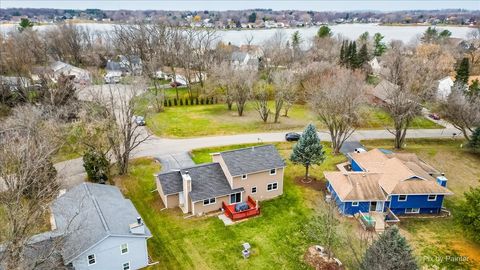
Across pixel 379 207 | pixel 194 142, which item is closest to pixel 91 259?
pixel 379 207

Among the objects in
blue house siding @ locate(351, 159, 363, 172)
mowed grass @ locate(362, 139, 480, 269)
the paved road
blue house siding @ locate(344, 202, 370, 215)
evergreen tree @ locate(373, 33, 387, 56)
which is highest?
evergreen tree @ locate(373, 33, 387, 56)

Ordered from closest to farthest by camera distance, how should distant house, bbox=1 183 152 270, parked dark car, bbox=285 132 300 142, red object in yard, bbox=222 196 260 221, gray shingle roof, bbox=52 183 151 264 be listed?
distant house, bbox=1 183 152 270 < gray shingle roof, bbox=52 183 151 264 < red object in yard, bbox=222 196 260 221 < parked dark car, bbox=285 132 300 142

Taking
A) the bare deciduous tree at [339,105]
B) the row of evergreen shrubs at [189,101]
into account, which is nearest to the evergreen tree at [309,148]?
the bare deciduous tree at [339,105]

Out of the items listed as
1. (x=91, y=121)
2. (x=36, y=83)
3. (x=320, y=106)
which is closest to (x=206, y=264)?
(x=91, y=121)

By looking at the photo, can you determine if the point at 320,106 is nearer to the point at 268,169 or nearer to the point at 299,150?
the point at 299,150

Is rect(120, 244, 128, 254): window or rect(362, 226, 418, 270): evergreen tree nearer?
rect(362, 226, 418, 270): evergreen tree

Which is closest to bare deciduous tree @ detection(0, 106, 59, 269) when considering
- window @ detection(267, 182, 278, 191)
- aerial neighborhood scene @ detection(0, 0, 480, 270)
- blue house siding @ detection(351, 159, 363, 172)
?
aerial neighborhood scene @ detection(0, 0, 480, 270)

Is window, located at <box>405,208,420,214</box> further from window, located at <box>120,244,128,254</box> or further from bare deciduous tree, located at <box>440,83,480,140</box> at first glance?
window, located at <box>120,244,128,254</box>
